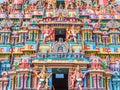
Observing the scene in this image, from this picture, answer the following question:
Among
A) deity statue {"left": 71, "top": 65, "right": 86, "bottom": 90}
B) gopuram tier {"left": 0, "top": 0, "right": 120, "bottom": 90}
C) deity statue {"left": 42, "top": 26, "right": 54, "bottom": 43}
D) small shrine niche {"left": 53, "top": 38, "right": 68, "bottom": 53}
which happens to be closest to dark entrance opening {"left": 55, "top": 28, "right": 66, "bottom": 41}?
gopuram tier {"left": 0, "top": 0, "right": 120, "bottom": 90}

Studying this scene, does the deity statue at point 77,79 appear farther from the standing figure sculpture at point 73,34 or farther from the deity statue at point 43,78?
the standing figure sculpture at point 73,34

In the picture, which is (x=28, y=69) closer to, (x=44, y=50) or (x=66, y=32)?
(x=44, y=50)

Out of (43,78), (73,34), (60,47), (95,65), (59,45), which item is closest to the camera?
(43,78)

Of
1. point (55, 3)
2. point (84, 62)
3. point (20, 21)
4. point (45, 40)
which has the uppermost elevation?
point (55, 3)

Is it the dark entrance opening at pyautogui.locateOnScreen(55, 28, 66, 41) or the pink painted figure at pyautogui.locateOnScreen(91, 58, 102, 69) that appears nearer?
the pink painted figure at pyautogui.locateOnScreen(91, 58, 102, 69)

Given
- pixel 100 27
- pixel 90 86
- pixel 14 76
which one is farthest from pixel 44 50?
pixel 100 27

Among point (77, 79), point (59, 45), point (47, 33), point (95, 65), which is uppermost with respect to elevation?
point (47, 33)

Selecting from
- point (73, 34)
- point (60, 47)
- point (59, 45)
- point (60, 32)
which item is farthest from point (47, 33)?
point (60, 47)

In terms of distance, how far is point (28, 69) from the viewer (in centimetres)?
2841

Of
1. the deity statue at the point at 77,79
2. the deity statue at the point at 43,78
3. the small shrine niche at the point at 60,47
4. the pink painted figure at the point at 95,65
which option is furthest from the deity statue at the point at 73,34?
the deity statue at the point at 43,78

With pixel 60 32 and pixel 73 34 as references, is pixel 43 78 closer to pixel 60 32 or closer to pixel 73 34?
pixel 73 34

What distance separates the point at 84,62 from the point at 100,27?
316 inches

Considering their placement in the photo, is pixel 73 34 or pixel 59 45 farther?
pixel 73 34

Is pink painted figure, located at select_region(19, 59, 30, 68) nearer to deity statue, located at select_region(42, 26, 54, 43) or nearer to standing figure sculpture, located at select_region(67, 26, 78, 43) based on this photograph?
deity statue, located at select_region(42, 26, 54, 43)
